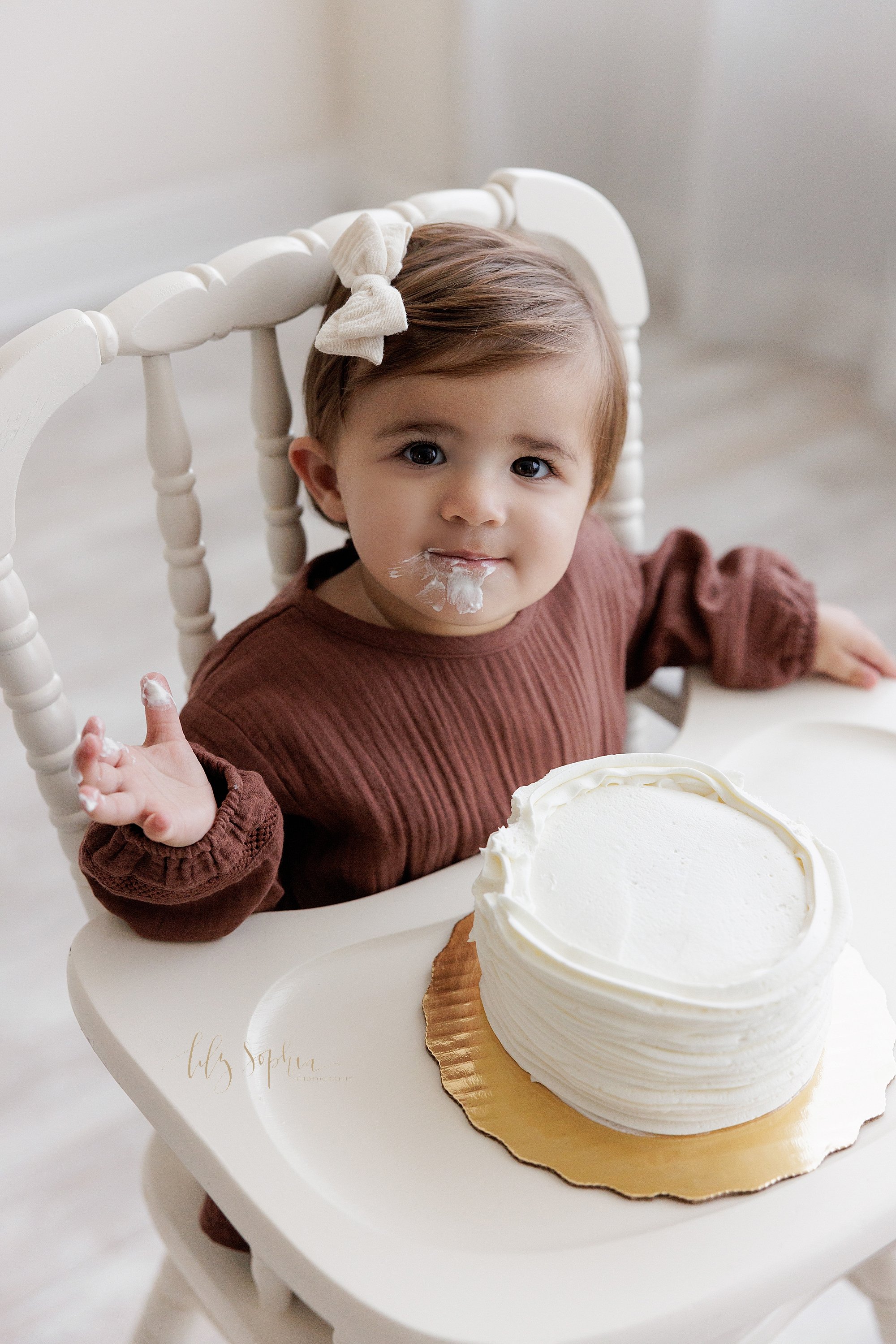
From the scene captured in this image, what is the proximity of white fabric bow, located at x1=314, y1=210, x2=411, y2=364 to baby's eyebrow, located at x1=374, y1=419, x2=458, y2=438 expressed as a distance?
3cm

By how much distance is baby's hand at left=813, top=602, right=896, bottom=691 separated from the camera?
81 cm

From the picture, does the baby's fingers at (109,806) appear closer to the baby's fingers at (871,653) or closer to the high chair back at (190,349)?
the high chair back at (190,349)

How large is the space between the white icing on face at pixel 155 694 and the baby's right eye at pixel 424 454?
0.62 feet

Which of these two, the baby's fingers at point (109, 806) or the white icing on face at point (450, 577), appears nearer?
the baby's fingers at point (109, 806)

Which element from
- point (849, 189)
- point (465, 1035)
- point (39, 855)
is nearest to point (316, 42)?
point (849, 189)

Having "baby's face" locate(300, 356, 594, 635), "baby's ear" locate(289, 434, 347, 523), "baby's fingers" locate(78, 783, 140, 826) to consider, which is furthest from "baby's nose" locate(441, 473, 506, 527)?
"baby's fingers" locate(78, 783, 140, 826)

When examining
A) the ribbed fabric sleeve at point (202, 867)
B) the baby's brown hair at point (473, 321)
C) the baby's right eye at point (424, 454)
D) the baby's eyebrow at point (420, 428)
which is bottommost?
the ribbed fabric sleeve at point (202, 867)

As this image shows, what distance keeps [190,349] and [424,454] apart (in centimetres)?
16

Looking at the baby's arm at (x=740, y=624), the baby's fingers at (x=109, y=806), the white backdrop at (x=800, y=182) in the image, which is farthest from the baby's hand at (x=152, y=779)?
the white backdrop at (x=800, y=182)

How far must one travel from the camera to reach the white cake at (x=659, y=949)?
0.48 meters

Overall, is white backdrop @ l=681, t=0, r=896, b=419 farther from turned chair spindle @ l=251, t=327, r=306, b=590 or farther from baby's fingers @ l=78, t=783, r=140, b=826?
baby's fingers @ l=78, t=783, r=140, b=826

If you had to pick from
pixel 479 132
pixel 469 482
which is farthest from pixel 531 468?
pixel 479 132

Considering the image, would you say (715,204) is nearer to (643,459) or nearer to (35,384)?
(643,459)

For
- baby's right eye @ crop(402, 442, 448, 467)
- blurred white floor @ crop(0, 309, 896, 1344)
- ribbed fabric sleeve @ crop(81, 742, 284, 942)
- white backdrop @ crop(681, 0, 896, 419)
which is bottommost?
blurred white floor @ crop(0, 309, 896, 1344)
